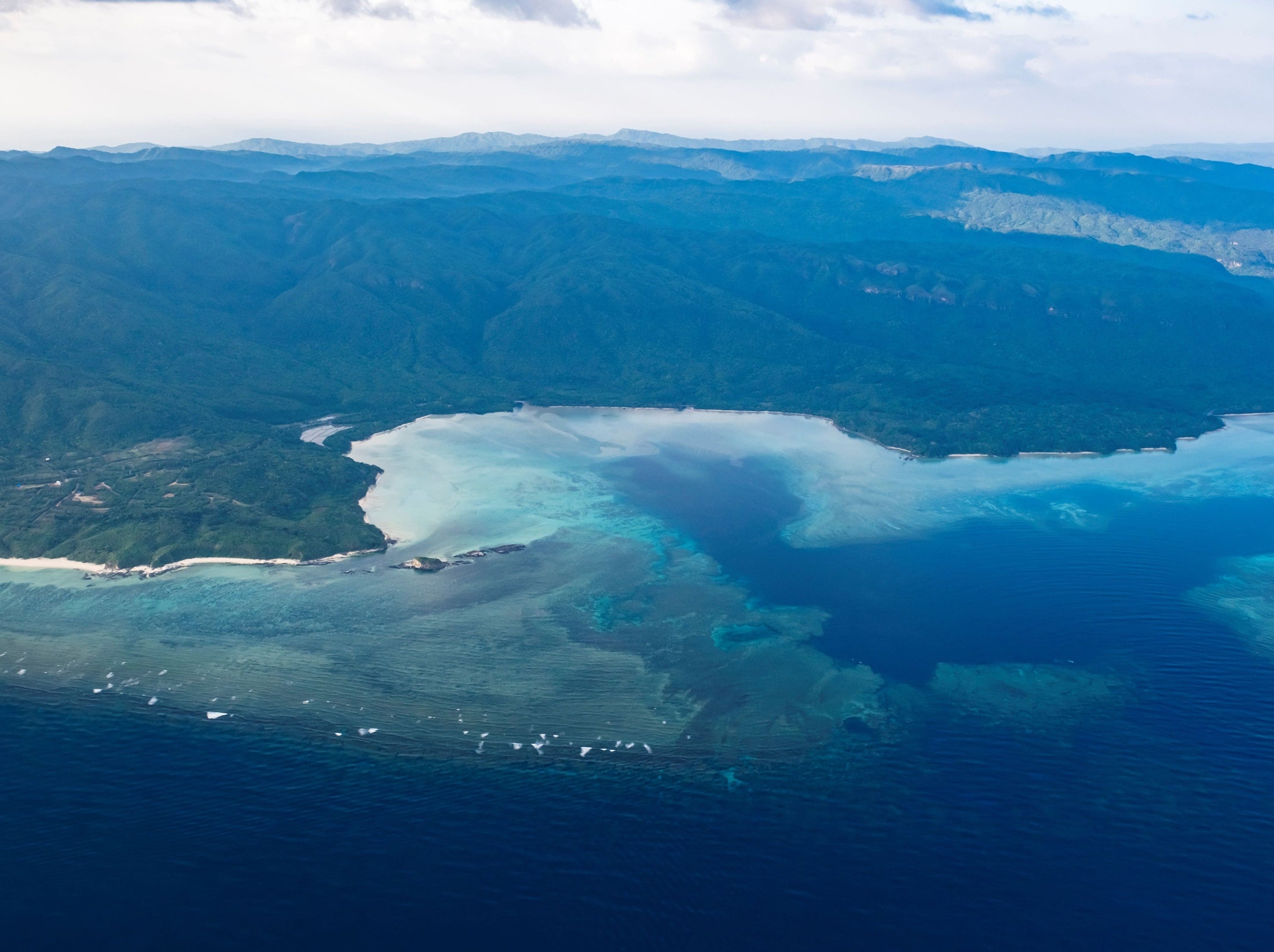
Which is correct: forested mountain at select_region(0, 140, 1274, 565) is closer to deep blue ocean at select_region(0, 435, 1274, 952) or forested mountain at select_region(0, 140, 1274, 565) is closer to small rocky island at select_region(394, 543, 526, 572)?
small rocky island at select_region(394, 543, 526, 572)

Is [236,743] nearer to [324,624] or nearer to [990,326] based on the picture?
[324,624]

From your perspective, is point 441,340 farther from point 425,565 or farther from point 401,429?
point 425,565

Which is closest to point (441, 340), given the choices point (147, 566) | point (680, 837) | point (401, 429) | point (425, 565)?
point (401, 429)

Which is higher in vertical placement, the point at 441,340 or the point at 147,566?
the point at 441,340

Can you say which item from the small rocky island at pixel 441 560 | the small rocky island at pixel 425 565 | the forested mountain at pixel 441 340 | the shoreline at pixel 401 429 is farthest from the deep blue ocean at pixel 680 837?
the forested mountain at pixel 441 340

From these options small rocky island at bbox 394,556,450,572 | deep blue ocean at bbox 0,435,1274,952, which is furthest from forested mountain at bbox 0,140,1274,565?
deep blue ocean at bbox 0,435,1274,952

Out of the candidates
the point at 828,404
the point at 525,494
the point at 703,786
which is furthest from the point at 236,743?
the point at 828,404

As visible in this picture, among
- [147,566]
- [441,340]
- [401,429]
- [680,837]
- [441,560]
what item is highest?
[441,340]
